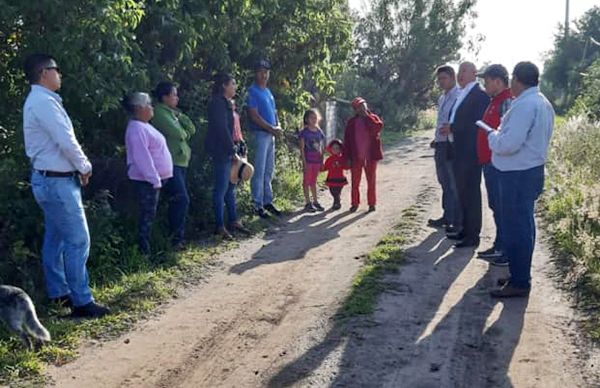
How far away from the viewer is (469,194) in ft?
25.4

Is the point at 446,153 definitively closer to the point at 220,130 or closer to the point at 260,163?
the point at 260,163

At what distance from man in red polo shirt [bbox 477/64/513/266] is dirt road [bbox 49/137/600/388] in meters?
0.24

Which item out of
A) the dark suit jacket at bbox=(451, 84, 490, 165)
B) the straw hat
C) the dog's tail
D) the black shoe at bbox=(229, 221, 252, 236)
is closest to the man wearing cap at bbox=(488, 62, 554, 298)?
the dark suit jacket at bbox=(451, 84, 490, 165)

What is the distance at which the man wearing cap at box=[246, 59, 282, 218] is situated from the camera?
935cm

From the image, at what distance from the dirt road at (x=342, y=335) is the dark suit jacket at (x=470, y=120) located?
1.07 m

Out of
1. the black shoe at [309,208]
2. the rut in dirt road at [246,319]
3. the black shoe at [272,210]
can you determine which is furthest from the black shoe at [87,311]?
the black shoe at [309,208]

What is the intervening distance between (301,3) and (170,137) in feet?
11.2

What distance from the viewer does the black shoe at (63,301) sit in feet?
19.3

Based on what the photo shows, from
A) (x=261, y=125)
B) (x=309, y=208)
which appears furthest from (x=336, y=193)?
(x=261, y=125)

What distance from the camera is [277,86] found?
35.8 ft

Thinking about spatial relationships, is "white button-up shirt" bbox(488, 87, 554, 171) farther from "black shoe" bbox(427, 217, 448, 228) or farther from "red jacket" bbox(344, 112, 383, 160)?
"red jacket" bbox(344, 112, 383, 160)

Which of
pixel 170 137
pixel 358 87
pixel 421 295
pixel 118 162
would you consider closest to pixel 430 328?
pixel 421 295

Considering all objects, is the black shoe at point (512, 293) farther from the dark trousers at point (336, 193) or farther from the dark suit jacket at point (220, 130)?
the dark trousers at point (336, 193)

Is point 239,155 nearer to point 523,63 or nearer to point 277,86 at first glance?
point 277,86
